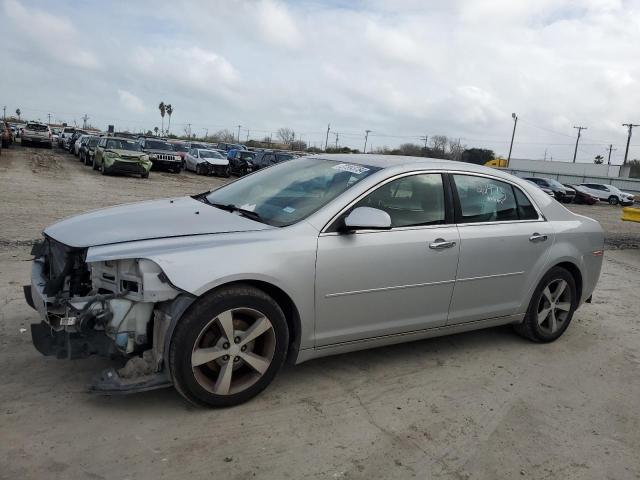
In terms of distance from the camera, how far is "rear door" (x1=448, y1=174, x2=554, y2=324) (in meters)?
4.26

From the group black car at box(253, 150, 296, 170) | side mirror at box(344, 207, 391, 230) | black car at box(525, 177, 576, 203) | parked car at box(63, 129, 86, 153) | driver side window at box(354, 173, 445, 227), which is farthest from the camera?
parked car at box(63, 129, 86, 153)

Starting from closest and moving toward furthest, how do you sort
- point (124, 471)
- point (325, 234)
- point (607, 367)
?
point (124, 471) < point (325, 234) < point (607, 367)

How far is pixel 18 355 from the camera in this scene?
12.9 feet

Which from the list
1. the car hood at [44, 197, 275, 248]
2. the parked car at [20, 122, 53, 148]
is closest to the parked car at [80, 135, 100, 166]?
the parked car at [20, 122, 53, 148]

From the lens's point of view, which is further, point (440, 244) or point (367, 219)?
point (440, 244)

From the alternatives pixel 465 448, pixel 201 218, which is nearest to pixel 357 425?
pixel 465 448

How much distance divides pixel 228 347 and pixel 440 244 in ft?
5.64

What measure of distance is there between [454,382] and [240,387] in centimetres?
162

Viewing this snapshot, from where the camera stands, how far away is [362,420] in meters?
3.39

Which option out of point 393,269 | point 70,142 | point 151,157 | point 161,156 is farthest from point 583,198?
point 393,269

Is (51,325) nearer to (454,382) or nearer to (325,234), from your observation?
(325,234)

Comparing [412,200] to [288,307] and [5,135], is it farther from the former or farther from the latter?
[5,135]

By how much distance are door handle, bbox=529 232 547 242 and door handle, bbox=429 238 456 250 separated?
0.97m

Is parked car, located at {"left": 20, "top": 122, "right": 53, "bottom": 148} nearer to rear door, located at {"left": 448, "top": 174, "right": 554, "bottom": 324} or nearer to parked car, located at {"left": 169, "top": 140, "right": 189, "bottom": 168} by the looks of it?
parked car, located at {"left": 169, "top": 140, "right": 189, "bottom": 168}
